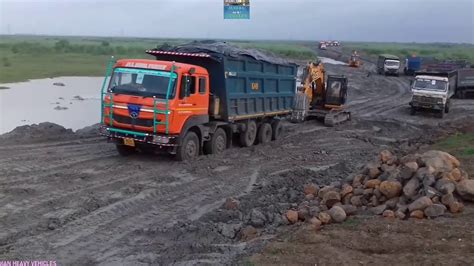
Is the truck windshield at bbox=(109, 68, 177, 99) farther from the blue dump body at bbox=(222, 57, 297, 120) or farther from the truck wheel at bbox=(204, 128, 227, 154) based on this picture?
the truck wheel at bbox=(204, 128, 227, 154)

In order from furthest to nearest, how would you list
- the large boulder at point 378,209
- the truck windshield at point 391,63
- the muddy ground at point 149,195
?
the truck windshield at point 391,63 < the large boulder at point 378,209 < the muddy ground at point 149,195

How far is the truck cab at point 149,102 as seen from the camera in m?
13.4

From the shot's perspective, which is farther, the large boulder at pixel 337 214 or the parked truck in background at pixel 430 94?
the parked truck in background at pixel 430 94

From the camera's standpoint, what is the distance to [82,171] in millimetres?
12734

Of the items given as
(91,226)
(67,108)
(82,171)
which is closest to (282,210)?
Result: (91,226)

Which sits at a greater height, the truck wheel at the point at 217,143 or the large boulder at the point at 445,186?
the large boulder at the point at 445,186

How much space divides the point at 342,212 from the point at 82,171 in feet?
20.9

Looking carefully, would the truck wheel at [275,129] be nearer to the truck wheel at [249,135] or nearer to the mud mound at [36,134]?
the truck wheel at [249,135]

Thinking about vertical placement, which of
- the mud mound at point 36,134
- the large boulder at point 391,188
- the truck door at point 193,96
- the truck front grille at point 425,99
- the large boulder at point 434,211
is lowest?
the truck front grille at point 425,99

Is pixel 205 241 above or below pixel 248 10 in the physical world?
below

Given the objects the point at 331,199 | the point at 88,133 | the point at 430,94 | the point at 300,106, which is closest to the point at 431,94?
Result: the point at 430,94

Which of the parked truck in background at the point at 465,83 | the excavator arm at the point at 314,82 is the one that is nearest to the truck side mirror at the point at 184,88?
the excavator arm at the point at 314,82

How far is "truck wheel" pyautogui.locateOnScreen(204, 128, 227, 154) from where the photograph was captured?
15.4m

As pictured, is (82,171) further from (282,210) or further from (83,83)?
(83,83)
